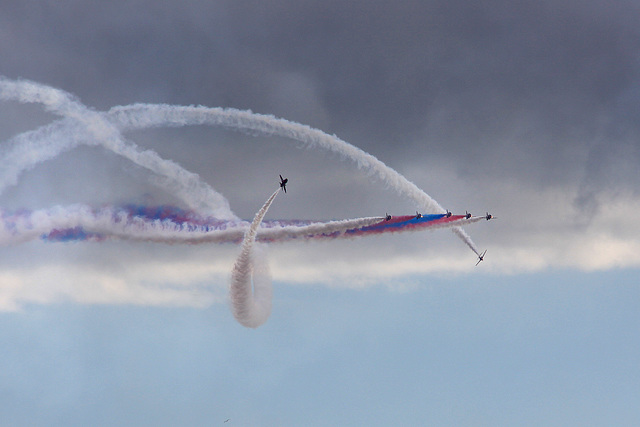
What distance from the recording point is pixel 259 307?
406 ft

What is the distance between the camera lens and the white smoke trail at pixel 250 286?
117 metres

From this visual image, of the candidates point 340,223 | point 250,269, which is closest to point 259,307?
point 250,269

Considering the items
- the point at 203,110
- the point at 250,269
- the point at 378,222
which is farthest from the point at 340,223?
the point at 203,110

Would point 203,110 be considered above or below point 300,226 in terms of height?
above

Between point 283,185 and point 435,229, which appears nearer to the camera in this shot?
point 283,185

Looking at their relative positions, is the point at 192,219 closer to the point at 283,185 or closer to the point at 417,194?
the point at 283,185

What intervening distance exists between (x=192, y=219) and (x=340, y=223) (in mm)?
17617

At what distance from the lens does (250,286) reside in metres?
121

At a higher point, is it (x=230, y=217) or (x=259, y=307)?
(x=230, y=217)

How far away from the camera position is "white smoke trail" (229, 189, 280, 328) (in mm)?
117000

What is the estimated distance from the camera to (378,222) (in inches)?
A: 4688

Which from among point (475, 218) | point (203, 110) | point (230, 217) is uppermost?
point (203, 110)

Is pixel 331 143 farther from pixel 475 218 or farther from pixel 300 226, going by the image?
pixel 475 218

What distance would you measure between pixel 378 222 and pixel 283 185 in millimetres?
12874
